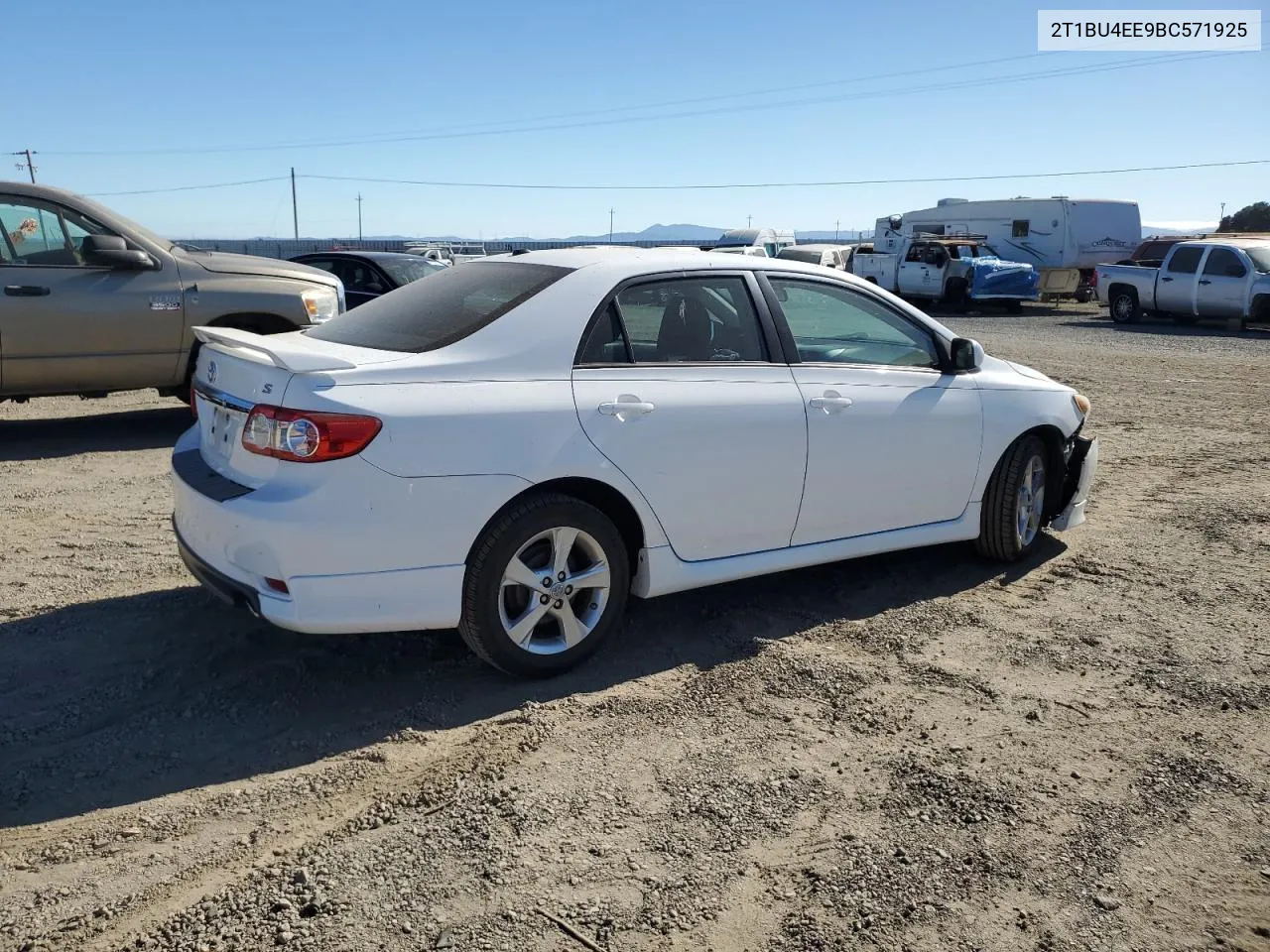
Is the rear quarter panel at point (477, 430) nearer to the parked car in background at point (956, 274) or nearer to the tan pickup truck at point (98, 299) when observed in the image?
the tan pickup truck at point (98, 299)

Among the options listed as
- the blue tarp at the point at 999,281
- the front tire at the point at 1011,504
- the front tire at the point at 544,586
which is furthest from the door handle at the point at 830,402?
the blue tarp at the point at 999,281

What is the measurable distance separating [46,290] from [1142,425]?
9132 millimetres

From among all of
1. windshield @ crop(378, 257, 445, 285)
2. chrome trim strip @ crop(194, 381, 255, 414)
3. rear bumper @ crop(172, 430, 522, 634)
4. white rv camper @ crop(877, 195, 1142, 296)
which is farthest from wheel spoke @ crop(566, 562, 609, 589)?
white rv camper @ crop(877, 195, 1142, 296)

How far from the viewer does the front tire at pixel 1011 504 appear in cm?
563

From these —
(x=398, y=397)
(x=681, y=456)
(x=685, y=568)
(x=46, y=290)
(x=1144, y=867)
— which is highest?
(x=46, y=290)

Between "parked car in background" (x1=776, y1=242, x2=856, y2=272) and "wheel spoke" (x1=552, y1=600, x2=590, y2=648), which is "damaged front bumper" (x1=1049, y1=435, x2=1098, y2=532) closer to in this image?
"wheel spoke" (x1=552, y1=600, x2=590, y2=648)

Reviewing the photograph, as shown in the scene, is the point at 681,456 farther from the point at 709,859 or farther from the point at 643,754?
the point at 709,859

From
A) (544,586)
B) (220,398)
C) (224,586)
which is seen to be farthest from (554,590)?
(220,398)

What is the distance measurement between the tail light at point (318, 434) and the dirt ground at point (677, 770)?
0.95 meters

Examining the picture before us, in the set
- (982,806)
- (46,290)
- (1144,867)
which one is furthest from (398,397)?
(46,290)

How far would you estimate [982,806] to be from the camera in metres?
3.41

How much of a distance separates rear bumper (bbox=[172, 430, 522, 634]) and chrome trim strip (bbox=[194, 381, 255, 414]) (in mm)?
273

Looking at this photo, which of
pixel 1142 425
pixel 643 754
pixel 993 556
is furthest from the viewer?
pixel 1142 425

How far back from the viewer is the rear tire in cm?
2412
